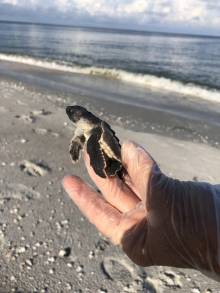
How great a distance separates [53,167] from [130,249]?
3168 mm

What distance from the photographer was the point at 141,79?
17359 millimetres

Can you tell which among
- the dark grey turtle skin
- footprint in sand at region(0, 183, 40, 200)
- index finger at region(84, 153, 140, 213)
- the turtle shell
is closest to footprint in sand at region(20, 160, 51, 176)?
footprint in sand at region(0, 183, 40, 200)

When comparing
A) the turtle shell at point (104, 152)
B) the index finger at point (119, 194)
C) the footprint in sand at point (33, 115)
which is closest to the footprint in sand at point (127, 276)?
the index finger at point (119, 194)

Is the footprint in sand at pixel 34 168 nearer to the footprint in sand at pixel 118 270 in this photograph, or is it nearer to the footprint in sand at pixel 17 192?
the footprint in sand at pixel 17 192

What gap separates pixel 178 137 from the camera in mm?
7344

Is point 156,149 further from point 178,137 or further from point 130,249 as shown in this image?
point 130,249

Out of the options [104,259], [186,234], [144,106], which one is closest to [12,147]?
[104,259]

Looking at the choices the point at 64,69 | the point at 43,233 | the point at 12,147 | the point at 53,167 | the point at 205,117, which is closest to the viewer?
the point at 43,233

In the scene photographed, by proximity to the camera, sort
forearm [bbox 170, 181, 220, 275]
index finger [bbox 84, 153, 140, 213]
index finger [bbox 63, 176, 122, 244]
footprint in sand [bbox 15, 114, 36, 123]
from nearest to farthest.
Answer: forearm [bbox 170, 181, 220, 275] → index finger [bbox 63, 176, 122, 244] → index finger [bbox 84, 153, 140, 213] → footprint in sand [bbox 15, 114, 36, 123]

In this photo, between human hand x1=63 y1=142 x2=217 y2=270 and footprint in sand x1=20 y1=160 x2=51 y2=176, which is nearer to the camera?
human hand x1=63 y1=142 x2=217 y2=270

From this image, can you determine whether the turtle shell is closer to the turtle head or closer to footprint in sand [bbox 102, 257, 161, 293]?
the turtle head

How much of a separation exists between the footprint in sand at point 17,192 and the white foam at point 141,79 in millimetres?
9836

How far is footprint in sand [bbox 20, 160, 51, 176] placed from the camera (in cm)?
505

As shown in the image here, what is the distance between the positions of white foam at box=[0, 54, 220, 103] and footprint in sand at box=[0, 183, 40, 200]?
387 inches
